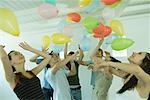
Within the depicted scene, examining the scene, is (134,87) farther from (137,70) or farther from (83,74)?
(83,74)

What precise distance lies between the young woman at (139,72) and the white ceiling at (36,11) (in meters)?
1.88

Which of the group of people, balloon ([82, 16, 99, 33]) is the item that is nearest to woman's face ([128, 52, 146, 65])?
the group of people

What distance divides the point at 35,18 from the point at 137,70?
11.3ft

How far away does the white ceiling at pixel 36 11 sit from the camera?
4.16 meters

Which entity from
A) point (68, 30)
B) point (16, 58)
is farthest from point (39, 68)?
point (68, 30)

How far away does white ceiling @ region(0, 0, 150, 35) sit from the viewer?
4160 millimetres

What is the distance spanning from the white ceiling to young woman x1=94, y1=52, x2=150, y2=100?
1.88 metres

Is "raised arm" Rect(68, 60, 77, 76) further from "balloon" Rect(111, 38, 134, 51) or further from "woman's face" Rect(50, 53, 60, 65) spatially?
"balloon" Rect(111, 38, 134, 51)

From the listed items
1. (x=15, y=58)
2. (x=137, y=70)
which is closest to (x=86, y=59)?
(x=15, y=58)

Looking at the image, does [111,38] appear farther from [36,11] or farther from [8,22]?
[36,11]

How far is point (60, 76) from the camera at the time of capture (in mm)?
2789

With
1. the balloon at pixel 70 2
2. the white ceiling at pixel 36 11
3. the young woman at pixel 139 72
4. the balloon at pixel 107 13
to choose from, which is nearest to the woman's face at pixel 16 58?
the young woman at pixel 139 72

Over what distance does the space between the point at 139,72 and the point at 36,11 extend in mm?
3040

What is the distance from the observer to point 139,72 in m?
1.73
